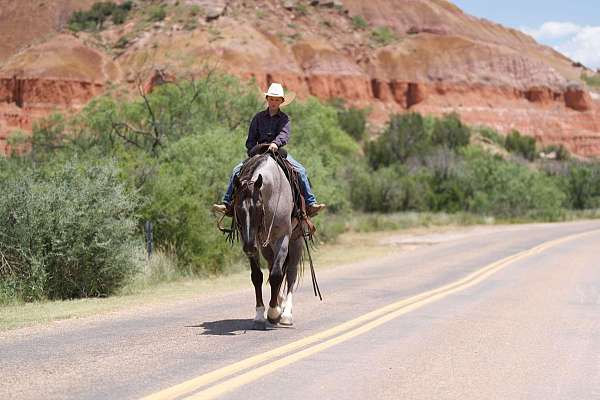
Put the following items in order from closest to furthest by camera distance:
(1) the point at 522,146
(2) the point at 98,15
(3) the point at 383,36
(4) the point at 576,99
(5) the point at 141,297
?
(5) the point at 141,297 < (1) the point at 522,146 < (2) the point at 98,15 < (4) the point at 576,99 < (3) the point at 383,36

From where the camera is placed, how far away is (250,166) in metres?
9.90

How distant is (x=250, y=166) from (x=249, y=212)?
2.25ft

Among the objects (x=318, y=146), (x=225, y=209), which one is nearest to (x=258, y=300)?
(x=225, y=209)

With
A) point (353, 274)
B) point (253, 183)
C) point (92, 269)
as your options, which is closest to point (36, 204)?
point (92, 269)

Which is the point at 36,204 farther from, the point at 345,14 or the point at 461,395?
the point at 345,14

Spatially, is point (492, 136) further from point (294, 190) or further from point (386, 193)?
point (294, 190)

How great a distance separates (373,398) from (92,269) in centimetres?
968

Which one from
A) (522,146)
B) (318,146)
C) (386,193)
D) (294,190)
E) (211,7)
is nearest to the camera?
(294,190)

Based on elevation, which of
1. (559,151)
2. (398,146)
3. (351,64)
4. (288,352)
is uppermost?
(351,64)

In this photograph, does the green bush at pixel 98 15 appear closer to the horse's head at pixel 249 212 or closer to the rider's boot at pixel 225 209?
the rider's boot at pixel 225 209

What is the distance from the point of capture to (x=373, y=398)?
640 cm

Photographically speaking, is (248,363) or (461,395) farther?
(248,363)

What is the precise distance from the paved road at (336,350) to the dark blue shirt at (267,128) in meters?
2.38

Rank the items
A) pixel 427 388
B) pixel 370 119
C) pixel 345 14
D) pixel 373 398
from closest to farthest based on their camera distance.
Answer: pixel 373 398
pixel 427 388
pixel 370 119
pixel 345 14
